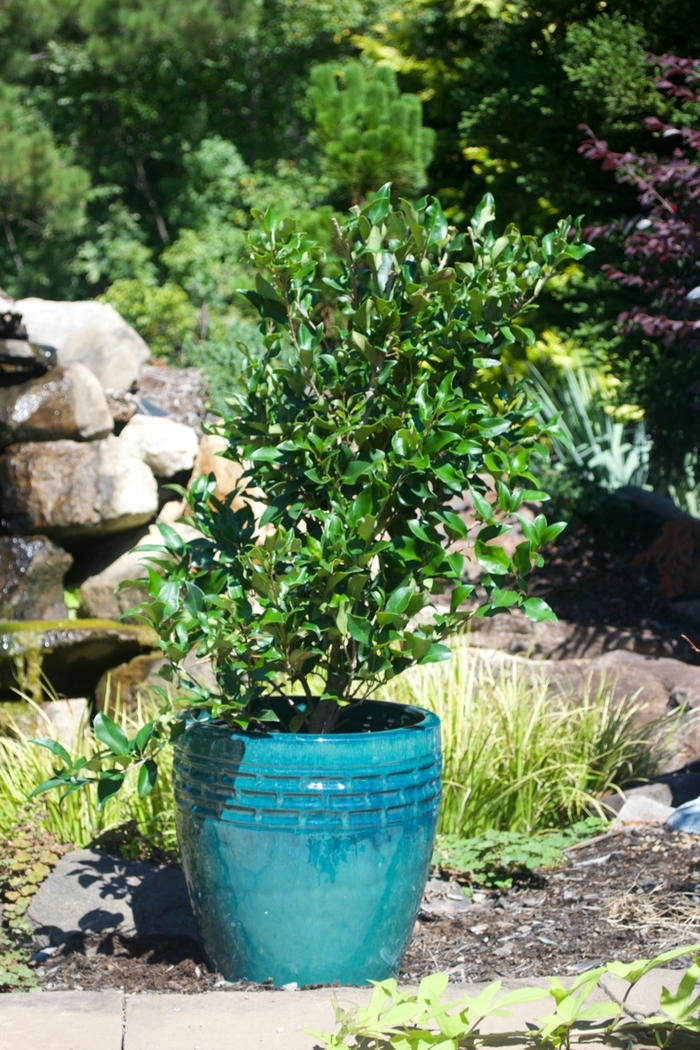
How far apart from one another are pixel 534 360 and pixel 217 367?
3.40 m

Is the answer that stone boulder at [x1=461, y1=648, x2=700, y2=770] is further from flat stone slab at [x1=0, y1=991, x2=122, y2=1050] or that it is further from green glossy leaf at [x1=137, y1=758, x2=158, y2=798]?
flat stone slab at [x1=0, y1=991, x2=122, y2=1050]

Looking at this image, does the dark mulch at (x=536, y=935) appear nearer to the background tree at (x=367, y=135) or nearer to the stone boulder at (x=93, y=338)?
the stone boulder at (x=93, y=338)

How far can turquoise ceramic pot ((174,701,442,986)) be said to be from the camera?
2.35 m

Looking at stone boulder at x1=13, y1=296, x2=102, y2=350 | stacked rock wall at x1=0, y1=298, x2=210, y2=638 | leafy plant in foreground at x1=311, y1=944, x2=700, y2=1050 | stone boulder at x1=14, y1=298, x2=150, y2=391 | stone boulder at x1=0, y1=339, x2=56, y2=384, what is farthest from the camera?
stone boulder at x1=13, y1=296, x2=102, y2=350

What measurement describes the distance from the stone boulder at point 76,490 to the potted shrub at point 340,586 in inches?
162

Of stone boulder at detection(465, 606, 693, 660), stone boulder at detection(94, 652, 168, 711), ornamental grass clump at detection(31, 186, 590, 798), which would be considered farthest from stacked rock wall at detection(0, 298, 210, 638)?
ornamental grass clump at detection(31, 186, 590, 798)

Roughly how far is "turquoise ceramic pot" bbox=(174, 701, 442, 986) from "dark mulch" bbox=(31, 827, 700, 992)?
17cm

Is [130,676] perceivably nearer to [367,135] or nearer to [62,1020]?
[62,1020]

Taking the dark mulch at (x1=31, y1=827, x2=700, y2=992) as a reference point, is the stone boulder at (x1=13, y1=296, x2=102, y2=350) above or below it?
above

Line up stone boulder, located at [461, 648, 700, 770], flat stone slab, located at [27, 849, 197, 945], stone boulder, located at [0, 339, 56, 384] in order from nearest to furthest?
→ 1. flat stone slab, located at [27, 849, 197, 945]
2. stone boulder, located at [461, 648, 700, 770]
3. stone boulder, located at [0, 339, 56, 384]

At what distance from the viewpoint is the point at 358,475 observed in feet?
8.22

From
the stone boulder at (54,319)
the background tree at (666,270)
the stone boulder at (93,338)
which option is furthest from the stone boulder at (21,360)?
the background tree at (666,270)

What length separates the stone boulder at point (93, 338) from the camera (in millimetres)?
8672

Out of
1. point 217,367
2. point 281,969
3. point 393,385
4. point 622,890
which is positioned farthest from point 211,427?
point 217,367
